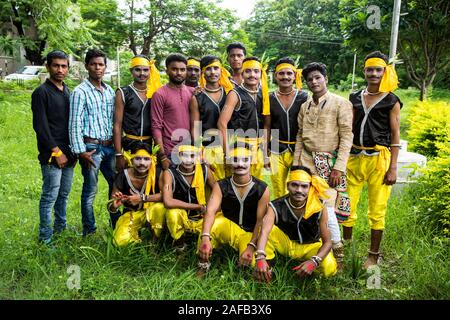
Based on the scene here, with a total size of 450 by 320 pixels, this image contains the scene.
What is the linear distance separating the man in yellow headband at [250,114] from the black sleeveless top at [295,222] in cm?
78

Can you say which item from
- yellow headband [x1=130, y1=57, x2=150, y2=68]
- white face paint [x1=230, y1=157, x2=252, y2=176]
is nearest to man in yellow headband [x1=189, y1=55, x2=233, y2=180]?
white face paint [x1=230, y1=157, x2=252, y2=176]

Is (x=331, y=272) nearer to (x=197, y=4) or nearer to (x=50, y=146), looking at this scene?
(x=50, y=146)

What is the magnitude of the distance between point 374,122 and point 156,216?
7.70 feet

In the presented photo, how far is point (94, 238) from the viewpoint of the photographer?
437 centimetres

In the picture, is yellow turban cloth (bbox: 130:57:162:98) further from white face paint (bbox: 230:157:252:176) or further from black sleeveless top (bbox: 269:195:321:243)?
black sleeveless top (bbox: 269:195:321:243)

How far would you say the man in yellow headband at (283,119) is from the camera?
416cm

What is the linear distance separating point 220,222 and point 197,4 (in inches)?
639

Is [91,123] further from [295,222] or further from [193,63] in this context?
[295,222]

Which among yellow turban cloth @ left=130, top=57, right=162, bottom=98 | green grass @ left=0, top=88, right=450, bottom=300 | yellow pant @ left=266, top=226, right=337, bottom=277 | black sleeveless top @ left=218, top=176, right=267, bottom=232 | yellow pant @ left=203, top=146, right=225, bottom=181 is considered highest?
yellow turban cloth @ left=130, top=57, right=162, bottom=98

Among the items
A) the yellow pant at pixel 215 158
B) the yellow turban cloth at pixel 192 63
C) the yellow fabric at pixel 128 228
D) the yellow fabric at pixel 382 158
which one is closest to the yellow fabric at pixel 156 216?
the yellow fabric at pixel 128 228

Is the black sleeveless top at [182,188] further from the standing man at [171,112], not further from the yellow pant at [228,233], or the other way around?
the yellow pant at [228,233]

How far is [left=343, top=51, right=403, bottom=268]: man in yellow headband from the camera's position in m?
3.85

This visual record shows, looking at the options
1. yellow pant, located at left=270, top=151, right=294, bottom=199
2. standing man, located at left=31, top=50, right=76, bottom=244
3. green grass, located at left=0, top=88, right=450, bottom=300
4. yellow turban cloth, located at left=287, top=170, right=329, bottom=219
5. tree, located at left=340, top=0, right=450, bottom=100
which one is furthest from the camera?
tree, located at left=340, top=0, right=450, bottom=100

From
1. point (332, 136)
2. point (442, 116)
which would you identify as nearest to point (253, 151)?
point (332, 136)
